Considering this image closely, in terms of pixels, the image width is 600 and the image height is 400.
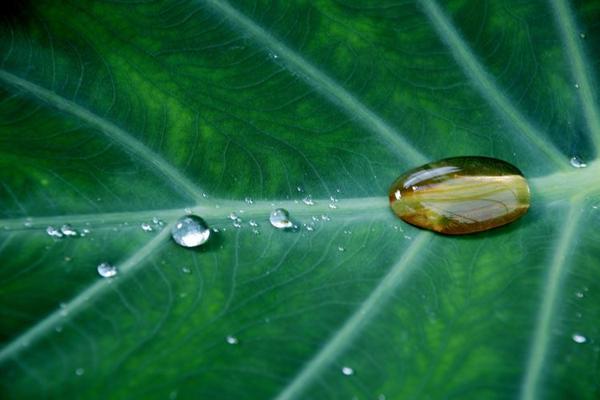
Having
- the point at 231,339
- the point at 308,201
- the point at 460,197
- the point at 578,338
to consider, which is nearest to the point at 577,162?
the point at 460,197

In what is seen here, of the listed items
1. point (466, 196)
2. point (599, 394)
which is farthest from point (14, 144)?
point (599, 394)

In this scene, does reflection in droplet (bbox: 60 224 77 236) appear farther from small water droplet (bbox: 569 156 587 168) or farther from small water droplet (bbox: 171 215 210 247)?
small water droplet (bbox: 569 156 587 168)

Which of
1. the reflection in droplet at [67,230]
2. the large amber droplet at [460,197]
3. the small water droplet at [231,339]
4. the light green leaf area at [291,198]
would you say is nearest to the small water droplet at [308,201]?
the light green leaf area at [291,198]

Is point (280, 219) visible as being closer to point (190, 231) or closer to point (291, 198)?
point (291, 198)

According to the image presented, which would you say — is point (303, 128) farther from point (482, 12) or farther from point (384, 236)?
point (482, 12)

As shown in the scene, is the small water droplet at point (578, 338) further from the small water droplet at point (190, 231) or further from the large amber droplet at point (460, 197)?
the small water droplet at point (190, 231)
